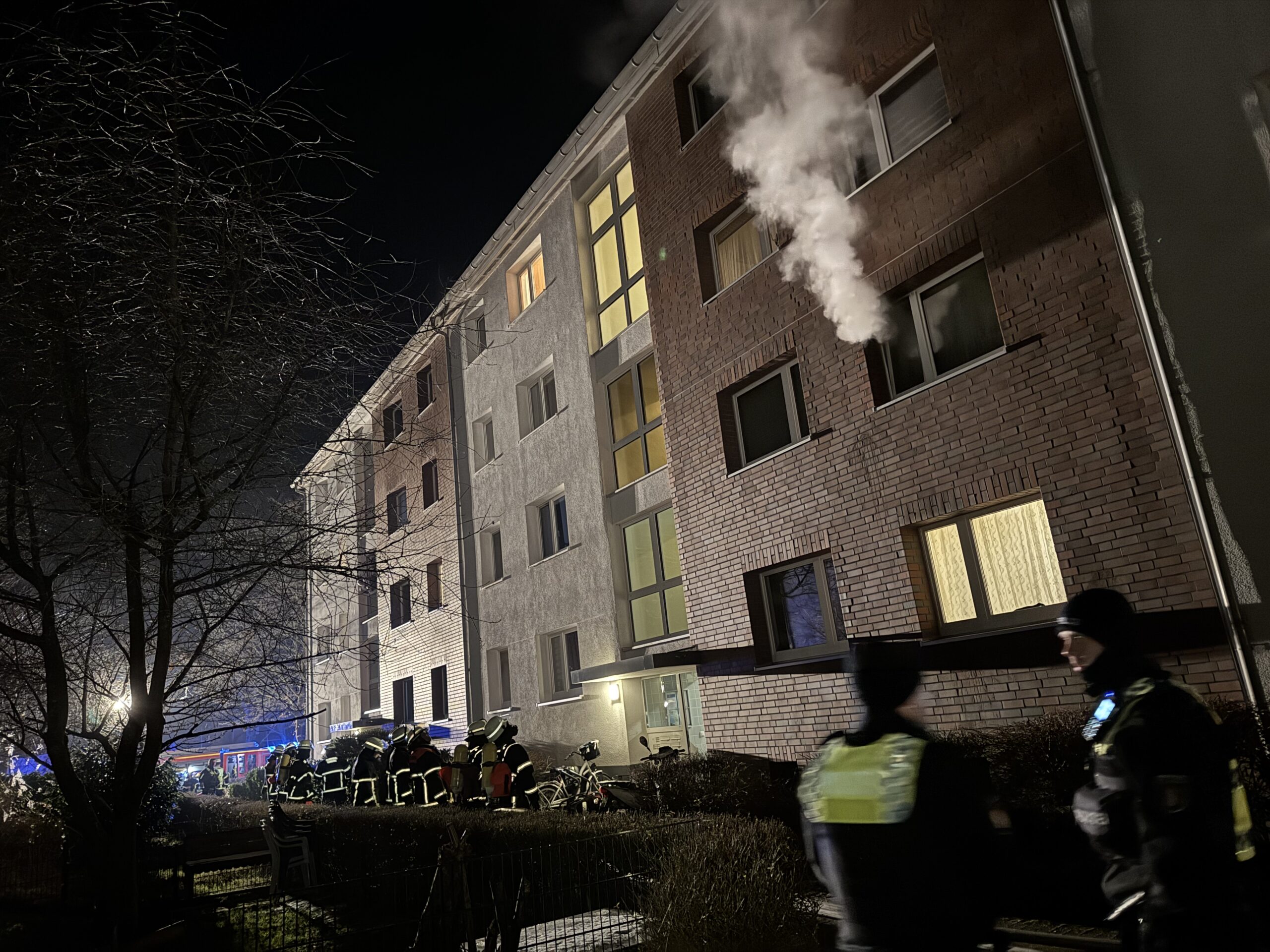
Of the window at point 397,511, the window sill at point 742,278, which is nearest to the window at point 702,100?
the window sill at point 742,278

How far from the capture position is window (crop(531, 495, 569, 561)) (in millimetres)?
17812

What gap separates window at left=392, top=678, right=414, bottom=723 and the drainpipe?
20.5m

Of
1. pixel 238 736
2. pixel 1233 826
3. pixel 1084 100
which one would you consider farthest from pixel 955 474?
pixel 238 736

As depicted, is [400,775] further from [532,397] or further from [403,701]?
[532,397]

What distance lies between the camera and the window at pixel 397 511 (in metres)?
5.18

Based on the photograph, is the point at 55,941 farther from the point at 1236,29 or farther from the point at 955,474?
the point at 1236,29

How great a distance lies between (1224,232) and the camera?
7.27m

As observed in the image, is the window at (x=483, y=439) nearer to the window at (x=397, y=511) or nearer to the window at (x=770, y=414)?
the window at (x=770, y=414)

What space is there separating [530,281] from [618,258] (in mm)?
4365

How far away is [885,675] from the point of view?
3.02 m

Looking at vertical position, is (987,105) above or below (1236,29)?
above

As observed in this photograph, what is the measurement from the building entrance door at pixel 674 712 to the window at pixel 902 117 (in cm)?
817

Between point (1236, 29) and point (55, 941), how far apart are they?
11347 mm

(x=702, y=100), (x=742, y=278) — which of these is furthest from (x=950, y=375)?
(x=702, y=100)
